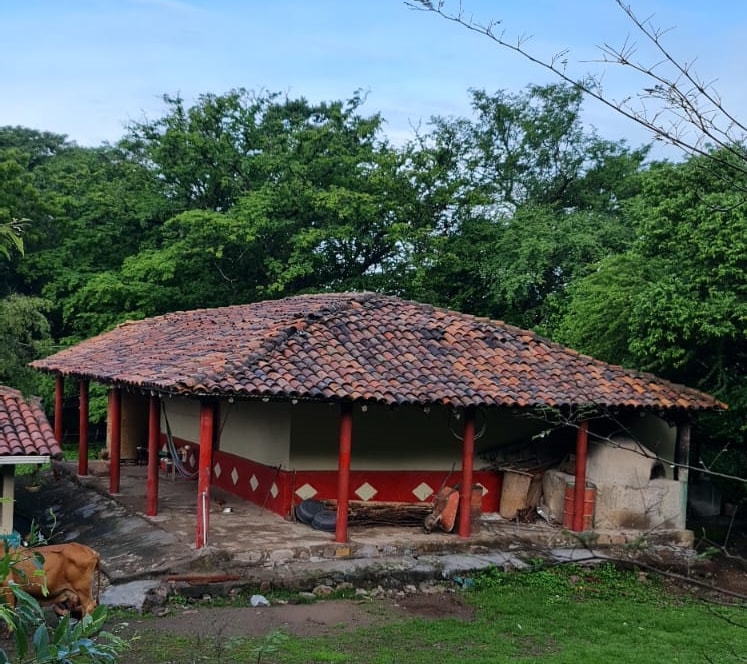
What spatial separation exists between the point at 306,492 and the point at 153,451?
2.58m

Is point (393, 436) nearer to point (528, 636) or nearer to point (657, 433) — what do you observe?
point (657, 433)

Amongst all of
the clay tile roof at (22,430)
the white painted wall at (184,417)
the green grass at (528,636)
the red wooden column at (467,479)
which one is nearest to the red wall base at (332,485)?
the red wooden column at (467,479)

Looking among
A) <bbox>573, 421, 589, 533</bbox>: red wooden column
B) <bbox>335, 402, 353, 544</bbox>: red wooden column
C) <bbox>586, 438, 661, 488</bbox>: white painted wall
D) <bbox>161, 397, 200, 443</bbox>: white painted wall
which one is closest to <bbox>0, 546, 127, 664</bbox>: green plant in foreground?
→ <bbox>335, 402, 353, 544</bbox>: red wooden column

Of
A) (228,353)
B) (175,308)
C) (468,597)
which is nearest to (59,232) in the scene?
(175,308)

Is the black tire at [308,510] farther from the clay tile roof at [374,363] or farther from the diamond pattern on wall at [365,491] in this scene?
the clay tile roof at [374,363]

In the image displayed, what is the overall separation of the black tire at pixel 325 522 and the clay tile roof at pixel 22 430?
4.09 meters

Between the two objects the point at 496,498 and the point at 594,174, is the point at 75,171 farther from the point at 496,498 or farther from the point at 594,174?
the point at 496,498

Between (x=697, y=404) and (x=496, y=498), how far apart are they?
150 inches

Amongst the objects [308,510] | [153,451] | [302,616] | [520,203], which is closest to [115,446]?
[153,451]

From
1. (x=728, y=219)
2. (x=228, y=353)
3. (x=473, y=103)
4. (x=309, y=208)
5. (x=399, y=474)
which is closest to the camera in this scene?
(x=228, y=353)

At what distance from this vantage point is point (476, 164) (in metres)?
28.9

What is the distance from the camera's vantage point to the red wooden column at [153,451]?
13.0m

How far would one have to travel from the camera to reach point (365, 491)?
14094 millimetres

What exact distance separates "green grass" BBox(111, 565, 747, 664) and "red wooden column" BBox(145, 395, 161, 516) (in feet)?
12.8
